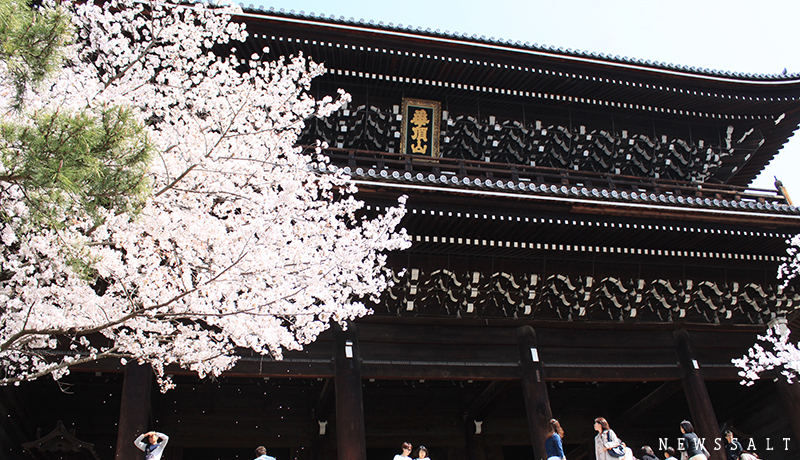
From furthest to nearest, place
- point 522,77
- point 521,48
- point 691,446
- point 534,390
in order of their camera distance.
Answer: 1. point 522,77
2. point 521,48
3. point 534,390
4. point 691,446

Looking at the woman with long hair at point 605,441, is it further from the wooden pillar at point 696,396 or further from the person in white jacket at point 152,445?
the person in white jacket at point 152,445

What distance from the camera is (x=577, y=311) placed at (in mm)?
9656

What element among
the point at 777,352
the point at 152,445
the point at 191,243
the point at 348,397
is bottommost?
the point at 152,445

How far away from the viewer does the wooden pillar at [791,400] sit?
9695 mm

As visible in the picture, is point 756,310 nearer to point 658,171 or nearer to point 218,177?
point 658,171

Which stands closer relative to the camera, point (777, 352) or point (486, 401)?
point (777, 352)

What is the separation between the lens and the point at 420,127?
35.0 ft

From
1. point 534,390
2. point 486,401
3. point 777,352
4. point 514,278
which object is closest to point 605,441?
point 534,390

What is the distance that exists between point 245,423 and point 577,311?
6.37 meters

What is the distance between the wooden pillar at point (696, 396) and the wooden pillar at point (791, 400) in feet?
4.61

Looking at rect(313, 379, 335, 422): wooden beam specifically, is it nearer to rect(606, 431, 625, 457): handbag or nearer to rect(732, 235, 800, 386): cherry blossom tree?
rect(606, 431, 625, 457): handbag

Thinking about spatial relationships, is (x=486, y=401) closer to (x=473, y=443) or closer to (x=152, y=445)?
(x=473, y=443)

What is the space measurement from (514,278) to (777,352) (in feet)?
17.2

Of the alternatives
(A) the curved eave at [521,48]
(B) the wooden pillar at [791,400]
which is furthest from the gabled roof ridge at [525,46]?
(B) the wooden pillar at [791,400]
